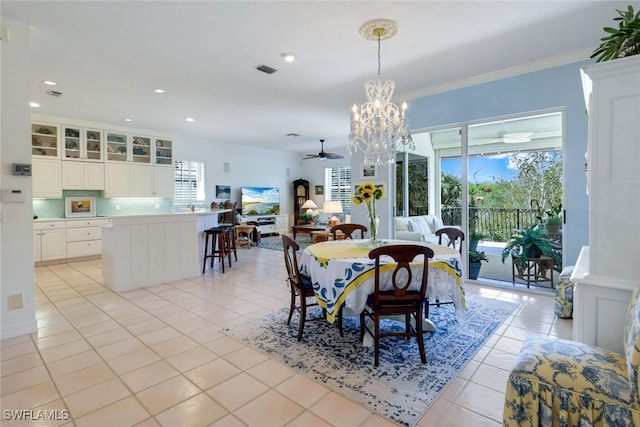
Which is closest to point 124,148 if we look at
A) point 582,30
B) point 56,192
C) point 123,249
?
point 56,192

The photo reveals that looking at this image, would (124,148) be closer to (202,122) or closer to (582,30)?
(202,122)

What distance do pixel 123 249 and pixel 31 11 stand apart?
2.69 m

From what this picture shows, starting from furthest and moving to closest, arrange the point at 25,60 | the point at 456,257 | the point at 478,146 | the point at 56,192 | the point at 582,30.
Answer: the point at 56,192
the point at 478,146
the point at 582,30
the point at 25,60
the point at 456,257

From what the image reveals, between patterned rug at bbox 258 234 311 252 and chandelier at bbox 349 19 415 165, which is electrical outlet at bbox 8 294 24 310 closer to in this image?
chandelier at bbox 349 19 415 165

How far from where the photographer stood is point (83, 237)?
6.32m

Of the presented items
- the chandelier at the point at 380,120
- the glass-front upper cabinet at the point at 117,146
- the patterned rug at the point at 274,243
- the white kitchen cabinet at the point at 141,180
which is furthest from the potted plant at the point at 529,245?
the glass-front upper cabinet at the point at 117,146

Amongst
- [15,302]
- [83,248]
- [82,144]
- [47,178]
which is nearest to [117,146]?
[82,144]

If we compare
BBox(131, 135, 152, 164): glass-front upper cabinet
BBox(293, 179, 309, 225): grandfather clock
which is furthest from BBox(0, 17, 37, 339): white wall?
BBox(293, 179, 309, 225): grandfather clock

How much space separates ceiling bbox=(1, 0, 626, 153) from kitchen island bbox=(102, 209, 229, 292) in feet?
6.33

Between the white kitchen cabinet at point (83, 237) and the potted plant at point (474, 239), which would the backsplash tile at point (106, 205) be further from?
the potted plant at point (474, 239)

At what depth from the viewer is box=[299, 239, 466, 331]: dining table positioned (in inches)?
94.2

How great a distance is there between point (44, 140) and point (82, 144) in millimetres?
585

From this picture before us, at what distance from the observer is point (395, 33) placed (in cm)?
309

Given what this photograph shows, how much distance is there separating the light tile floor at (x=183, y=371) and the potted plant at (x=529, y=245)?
561mm
